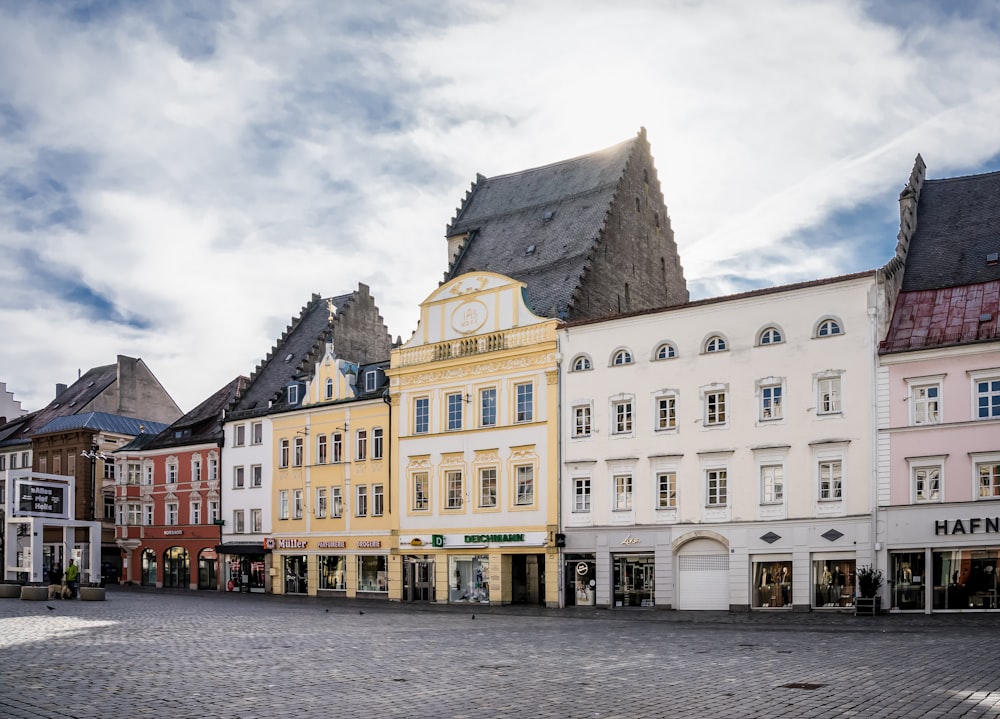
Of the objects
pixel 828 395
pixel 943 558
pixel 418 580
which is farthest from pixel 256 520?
pixel 943 558

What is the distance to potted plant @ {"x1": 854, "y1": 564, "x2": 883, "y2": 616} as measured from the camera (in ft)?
128

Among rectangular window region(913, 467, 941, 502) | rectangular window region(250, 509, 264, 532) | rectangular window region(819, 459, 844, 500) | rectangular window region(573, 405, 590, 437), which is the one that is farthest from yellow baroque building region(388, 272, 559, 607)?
rectangular window region(913, 467, 941, 502)

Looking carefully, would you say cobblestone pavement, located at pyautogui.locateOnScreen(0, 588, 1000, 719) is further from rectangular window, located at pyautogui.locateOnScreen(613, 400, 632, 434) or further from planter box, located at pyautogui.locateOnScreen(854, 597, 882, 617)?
rectangular window, located at pyautogui.locateOnScreen(613, 400, 632, 434)

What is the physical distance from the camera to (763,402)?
44.2 metres

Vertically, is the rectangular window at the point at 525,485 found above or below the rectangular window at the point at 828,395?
below

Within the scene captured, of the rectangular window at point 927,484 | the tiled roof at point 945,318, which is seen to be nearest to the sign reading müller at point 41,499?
the tiled roof at point 945,318

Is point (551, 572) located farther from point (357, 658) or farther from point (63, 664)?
point (63, 664)

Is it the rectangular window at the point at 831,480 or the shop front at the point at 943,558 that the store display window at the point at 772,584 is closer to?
the rectangular window at the point at 831,480

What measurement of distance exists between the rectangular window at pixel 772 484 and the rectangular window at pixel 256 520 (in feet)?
101

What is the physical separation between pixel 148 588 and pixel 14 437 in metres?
25.9

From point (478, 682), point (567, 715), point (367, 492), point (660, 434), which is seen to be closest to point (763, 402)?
point (660, 434)

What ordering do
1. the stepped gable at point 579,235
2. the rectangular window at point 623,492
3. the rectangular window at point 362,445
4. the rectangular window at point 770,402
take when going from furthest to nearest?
1. the rectangular window at point 362,445
2. the stepped gable at point 579,235
3. the rectangular window at point 623,492
4. the rectangular window at point 770,402

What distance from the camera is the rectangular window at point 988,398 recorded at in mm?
39156

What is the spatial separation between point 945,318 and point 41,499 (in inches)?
1516
